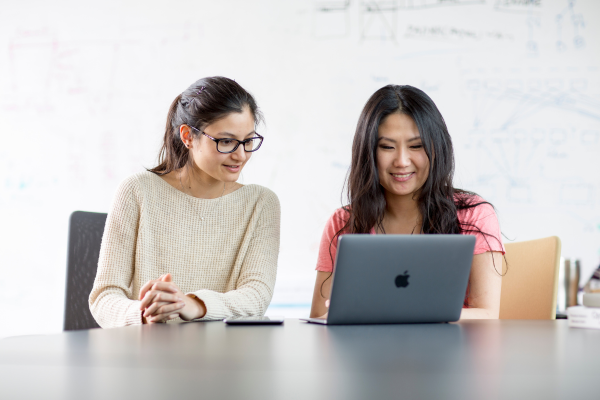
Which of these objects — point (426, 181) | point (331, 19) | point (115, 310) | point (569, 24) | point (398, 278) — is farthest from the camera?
point (331, 19)

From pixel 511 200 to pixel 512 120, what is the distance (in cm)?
37

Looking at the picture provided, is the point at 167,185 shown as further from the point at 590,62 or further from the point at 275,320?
the point at 590,62

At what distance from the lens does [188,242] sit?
5.14ft

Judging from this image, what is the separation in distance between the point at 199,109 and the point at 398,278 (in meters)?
0.82

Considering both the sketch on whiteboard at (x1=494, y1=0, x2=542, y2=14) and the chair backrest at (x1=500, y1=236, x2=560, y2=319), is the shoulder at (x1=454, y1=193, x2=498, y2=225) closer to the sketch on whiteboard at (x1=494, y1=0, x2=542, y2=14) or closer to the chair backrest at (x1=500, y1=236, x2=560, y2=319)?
the chair backrest at (x1=500, y1=236, x2=560, y2=319)

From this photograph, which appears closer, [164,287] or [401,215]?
[164,287]

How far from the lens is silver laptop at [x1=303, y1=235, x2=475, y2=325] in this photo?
0.92 meters

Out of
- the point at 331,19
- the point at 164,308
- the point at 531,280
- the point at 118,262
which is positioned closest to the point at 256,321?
the point at 164,308

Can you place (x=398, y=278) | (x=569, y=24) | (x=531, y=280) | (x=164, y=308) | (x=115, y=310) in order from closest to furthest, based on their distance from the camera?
(x=398, y=278) < (x=164, y=308) < (x=115, y=310) < (x=531, y=280) < (x=569, y=24)

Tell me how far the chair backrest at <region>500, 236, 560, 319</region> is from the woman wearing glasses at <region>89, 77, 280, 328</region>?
67 centimetres

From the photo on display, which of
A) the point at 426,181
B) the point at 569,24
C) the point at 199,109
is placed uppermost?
the point at 569,24

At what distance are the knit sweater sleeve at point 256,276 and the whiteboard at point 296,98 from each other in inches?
37.5

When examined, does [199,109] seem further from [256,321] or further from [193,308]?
[256,321]

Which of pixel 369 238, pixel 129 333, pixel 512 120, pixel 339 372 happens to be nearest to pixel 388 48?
pixel 512 120
